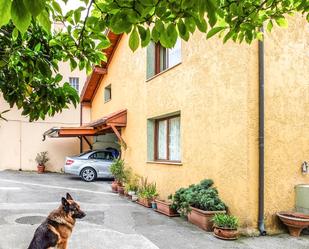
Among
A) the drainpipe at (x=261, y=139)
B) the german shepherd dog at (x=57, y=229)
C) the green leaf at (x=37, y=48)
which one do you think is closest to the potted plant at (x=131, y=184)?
the drainpipe at (x=261, y=139)

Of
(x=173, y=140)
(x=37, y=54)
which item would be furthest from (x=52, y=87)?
(x=173, y=140)

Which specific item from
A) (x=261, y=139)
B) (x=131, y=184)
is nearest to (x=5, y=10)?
(x=261, y=139)

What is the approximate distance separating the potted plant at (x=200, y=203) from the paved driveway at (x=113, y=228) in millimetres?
228

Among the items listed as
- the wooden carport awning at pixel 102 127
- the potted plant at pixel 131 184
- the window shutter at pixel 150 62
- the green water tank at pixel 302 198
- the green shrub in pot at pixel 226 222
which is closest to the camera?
the green shrub in pot at pixel 226 222

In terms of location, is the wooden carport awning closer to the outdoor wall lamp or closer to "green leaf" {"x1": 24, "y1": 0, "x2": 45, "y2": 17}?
the outdoor wall lamp

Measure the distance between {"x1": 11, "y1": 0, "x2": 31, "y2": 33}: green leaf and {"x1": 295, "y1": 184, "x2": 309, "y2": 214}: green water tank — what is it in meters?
7.49

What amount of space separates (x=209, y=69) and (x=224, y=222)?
12.6 ft

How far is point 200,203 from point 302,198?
87.5 inches

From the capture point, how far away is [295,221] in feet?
23.1

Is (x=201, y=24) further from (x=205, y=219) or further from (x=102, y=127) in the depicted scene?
(x=102, y=127)

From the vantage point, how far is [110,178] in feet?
61.3

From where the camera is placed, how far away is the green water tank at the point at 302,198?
24.6 feet

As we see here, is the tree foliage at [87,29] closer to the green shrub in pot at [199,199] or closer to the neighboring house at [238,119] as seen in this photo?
the neighboring house at [238,119]

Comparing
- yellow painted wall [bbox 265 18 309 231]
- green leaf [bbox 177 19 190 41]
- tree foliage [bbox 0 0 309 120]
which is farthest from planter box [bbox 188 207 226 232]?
green leaf [bbox 177 19 190 41]
